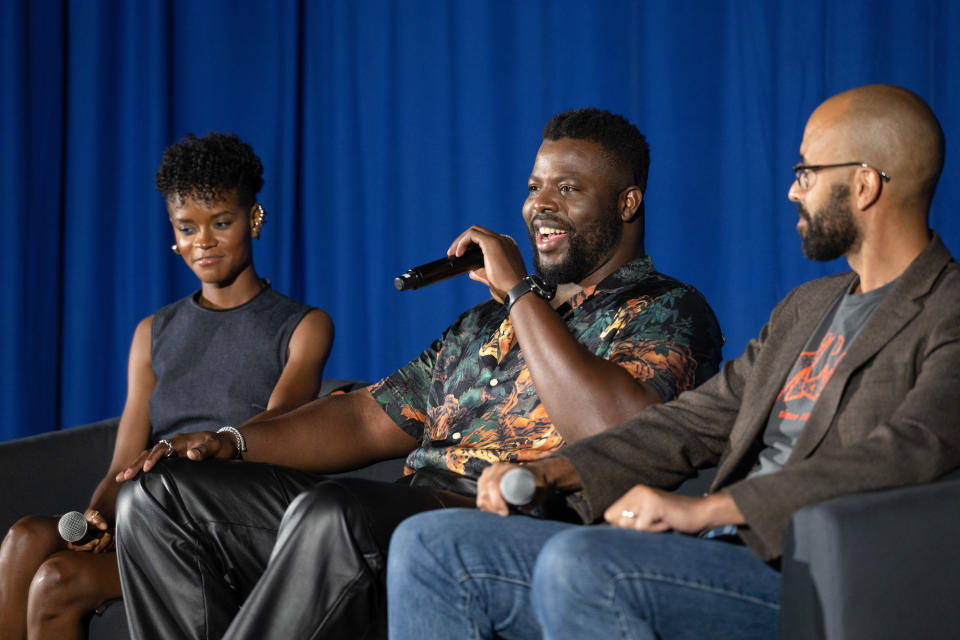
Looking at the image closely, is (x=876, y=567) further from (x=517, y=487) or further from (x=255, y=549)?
(x=255, y=549)

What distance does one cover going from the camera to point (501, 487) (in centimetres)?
156

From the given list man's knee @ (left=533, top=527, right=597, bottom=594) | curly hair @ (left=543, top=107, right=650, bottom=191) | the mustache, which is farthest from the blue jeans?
curly hair @ (left=543, top=107, right=650, bottom=191)

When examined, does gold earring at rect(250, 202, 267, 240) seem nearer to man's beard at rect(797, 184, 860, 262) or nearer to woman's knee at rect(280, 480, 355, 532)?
woman's knee at rect(280, 480, 355, 532)

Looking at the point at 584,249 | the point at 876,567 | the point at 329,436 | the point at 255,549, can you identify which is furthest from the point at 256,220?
the point at 876,567

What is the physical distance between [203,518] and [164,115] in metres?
2.57

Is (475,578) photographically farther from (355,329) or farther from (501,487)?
(355,329)

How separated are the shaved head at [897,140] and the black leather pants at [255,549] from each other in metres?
0.90

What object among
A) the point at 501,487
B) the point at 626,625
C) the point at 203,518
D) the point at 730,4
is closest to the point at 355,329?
the point at 730,4

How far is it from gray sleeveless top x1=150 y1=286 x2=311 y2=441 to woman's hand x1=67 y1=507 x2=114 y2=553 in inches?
14.6

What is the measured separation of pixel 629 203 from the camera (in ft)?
7.79

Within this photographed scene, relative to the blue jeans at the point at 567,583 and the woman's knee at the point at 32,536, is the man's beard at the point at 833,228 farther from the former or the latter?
the woman's knee at the point at 32,536

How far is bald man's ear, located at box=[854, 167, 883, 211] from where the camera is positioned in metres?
1.61

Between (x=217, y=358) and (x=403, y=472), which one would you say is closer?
(x=403, y=472)

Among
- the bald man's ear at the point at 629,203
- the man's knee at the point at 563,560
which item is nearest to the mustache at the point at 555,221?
the bald man's ear at the point at 629,203
